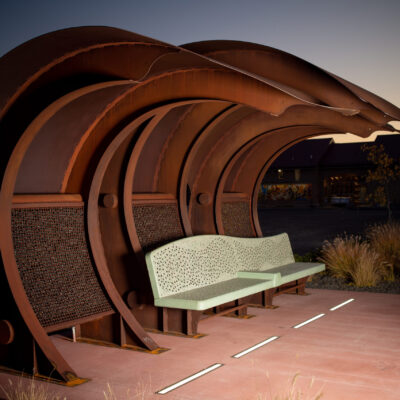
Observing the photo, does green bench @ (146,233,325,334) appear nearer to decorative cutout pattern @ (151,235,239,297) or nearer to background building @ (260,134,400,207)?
decorative cutout pattern @ (151,235,239,297)

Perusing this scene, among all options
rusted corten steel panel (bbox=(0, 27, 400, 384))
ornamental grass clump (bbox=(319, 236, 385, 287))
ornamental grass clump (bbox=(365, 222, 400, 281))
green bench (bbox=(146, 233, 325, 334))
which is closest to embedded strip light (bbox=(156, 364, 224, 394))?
green bench (bbox=(146, 233, 325, 334))

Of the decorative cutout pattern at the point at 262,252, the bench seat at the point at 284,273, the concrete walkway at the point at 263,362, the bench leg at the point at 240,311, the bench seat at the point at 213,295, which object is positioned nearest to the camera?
the concrete walkway at the point at 263,362

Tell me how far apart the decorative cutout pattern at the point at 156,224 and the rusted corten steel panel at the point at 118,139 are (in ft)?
0.06

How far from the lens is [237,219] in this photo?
10.6 meters

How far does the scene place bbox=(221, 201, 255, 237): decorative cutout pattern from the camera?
10.3 metres

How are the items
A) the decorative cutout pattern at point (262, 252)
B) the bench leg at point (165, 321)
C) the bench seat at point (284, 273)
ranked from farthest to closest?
1. the decorative cutout pattern at point (262, 252)
2. the bench seat at point (284, 273)
3. the bench leg at point (165, 321)

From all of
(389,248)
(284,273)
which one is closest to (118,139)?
(284,273)

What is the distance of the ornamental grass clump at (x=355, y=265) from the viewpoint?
1089 cm

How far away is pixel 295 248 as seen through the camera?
17422 millimetres

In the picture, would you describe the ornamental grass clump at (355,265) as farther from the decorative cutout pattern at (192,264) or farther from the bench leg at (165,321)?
the bench leg at (165,321)

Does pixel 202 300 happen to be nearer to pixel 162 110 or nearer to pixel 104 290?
pixel 104 290

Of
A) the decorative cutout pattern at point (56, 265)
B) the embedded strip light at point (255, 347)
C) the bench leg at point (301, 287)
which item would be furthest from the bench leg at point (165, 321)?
the bench leg at point (301, 287)

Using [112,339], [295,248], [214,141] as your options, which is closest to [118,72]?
[112,339]

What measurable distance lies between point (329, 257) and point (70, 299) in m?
6.87
